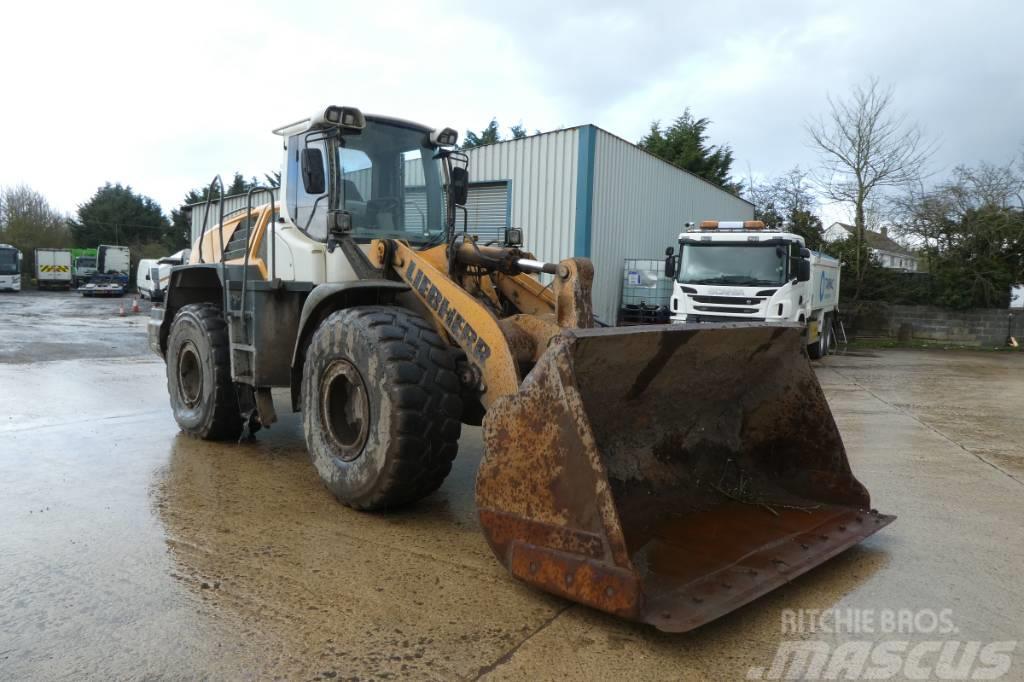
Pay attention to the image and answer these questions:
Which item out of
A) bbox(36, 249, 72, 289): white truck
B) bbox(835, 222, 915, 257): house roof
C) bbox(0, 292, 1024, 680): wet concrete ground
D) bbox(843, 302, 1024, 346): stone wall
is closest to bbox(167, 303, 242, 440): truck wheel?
bbox(0, 292, 1024, 680): wet concrete ground

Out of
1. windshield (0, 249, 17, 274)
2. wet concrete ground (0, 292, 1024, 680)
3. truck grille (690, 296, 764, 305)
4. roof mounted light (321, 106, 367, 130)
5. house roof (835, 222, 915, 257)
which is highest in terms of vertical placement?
house roof (835, 222, 915, 257)

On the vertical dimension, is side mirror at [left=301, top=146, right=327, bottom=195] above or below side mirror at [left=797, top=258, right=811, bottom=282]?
above

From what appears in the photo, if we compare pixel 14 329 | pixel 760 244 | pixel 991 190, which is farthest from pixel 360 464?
pixel 991 190

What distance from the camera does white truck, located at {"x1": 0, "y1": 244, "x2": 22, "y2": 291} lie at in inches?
1516

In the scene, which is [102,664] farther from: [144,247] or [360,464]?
[144,247]

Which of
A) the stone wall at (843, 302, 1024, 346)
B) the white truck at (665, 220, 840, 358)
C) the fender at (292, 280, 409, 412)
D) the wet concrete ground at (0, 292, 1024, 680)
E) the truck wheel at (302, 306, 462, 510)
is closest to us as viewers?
the wet concrete ground at (0, 292, 1024, 680)

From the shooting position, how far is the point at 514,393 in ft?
10.5

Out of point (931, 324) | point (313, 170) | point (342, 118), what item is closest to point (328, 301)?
point (313, 170)

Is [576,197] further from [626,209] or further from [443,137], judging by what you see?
[443,137]

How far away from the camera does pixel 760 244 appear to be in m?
12.6

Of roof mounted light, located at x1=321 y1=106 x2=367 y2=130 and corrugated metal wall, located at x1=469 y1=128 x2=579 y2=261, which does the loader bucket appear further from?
corrugated metal wall, located at x1=469 y1=128 x2=579 y2=261

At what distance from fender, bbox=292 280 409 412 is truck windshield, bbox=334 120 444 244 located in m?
0.52

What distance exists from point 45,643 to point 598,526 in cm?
219

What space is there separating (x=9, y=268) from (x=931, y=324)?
42.7 meters
